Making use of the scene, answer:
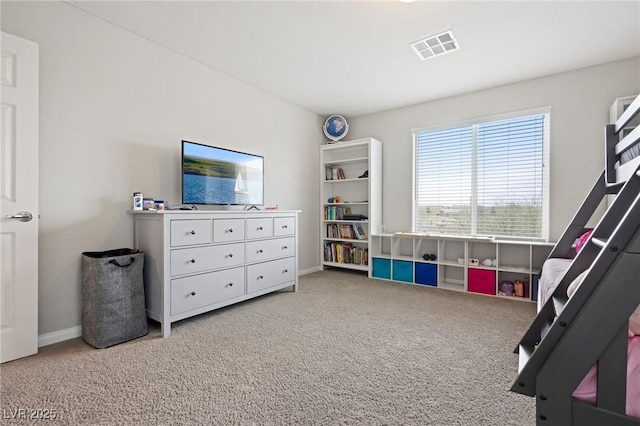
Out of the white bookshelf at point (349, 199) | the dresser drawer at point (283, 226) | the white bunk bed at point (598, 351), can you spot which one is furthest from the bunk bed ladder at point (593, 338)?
the white bookshelf at point (349, 199)

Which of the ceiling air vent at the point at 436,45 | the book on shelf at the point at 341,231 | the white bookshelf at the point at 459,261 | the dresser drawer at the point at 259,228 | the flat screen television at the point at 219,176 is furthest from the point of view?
the book on shelf at the point at 341,231

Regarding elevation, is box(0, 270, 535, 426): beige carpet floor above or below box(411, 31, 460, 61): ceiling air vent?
below

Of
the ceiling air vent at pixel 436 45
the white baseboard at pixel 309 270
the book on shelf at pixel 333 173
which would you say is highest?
the ceiling air vent at pixel 436 45

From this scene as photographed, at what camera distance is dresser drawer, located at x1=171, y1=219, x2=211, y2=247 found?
2301 mm

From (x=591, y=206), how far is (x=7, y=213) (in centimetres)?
370

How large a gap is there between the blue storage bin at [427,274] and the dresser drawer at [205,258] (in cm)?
226

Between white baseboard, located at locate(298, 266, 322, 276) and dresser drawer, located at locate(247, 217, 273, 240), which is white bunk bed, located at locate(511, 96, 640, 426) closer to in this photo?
dresser drawer, located at locate(247, 217, 273, 240)

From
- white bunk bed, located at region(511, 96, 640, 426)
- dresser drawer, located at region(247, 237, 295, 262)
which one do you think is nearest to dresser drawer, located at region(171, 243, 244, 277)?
dresser drawer, located at region(247, 237, 295, 262)

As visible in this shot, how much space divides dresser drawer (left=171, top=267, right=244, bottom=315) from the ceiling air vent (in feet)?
8.77

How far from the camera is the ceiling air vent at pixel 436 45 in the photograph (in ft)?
8.53

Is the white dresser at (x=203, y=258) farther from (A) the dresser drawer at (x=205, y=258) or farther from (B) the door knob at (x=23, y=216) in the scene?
(B) the door knob at (x=23, y=216)

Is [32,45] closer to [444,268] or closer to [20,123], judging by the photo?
[20,123]

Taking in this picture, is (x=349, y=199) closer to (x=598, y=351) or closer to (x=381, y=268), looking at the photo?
(x=381, y=268)

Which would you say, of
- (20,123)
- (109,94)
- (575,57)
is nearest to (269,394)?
(20,123)
